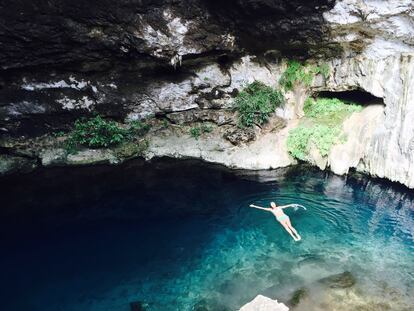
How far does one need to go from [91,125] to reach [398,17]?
1285cm

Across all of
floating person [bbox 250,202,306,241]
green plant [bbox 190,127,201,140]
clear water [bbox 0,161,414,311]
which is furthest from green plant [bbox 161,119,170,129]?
floating person [bbox 250,202,306,241]

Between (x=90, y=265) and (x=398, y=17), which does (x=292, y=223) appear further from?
(x=398, y=17)

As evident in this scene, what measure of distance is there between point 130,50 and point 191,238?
308 inches

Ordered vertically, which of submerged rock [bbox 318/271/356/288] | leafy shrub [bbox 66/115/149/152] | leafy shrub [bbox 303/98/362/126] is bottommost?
submerged rock [bbox 318/271/356/288]

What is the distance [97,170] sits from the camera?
52.2 ft

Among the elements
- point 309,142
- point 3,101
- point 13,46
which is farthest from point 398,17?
point 3,101

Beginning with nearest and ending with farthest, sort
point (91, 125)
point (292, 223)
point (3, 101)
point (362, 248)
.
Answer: point (362, 248) < point (292, 223) < point (3, 101) < point (91, 125)

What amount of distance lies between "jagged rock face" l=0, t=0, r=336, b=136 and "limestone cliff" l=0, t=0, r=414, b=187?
4cm

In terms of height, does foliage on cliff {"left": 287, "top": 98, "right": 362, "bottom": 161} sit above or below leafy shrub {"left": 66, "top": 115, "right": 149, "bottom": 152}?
above

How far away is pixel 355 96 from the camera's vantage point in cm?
1598

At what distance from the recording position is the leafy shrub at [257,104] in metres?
15.8

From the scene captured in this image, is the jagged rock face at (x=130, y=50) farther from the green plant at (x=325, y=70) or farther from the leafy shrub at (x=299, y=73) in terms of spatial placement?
the green plant at (x=325, y=70)

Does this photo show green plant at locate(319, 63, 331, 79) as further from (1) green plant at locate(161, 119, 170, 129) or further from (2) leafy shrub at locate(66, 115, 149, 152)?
(2) leafy shrub at locate(66, 115, 149, 152)

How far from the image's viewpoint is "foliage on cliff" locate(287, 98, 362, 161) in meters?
14.5
